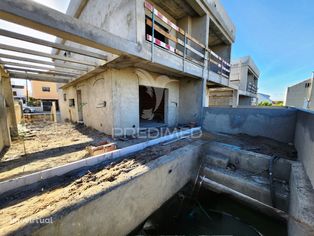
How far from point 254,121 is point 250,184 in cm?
296

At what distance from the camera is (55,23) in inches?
84.6

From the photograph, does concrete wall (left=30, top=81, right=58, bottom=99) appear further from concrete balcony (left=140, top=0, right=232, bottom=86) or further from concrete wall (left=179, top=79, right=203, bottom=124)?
concrete wall (left=179, top=79, right=203, bottom=124)

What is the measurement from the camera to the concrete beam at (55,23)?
1.85 metres

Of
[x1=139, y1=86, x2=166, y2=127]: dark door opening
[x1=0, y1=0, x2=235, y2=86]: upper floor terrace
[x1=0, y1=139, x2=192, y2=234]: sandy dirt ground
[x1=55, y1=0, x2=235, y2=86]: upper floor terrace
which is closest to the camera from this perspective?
[x1=0, y1=139, x2=192, y2=234]: sandy dirt ground

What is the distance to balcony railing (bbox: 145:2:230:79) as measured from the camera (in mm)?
3686

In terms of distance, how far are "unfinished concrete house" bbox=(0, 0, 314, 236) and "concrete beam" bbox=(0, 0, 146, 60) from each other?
0.05 feet

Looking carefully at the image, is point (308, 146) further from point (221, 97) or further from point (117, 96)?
point (221, 97)

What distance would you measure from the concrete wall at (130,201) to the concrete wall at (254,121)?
3081 mm

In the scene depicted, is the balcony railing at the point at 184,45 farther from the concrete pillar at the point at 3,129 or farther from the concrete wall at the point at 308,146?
the concrete pillar at the point at 3,129

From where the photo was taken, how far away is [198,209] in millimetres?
3543

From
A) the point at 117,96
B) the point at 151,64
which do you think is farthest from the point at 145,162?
the point at 151,64

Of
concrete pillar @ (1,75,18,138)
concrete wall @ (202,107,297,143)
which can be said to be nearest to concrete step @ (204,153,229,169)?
concrete wall @ (202,107,297,143)

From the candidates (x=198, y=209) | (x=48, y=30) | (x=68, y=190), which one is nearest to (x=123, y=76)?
(x=48, y=30)

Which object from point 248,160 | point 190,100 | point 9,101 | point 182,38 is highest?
point 182,38
